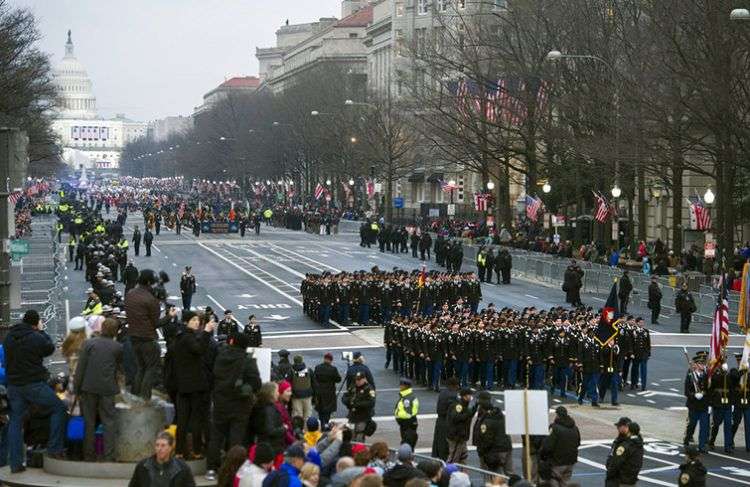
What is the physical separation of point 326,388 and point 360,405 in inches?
88.1

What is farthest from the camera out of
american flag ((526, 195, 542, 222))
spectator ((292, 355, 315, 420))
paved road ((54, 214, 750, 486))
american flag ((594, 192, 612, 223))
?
american flag ((526, 195, 542, 222))

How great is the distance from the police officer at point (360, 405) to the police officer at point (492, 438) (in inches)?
111

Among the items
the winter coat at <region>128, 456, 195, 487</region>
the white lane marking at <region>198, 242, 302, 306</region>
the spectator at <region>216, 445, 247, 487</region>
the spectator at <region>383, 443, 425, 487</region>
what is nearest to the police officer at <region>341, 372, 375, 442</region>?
the spectator at <region>383, 443, 425, 487</region>

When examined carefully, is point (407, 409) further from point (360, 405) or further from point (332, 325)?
point (332, 325)

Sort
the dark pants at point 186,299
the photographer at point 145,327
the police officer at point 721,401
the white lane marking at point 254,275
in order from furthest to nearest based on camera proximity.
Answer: the white lane marking at point 254,275 < the dark pants at point 186,299 < the police officer at point 721,401 < the photographer at point 145,327

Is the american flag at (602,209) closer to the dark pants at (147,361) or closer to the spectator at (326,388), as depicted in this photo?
the spectator at (326,388)

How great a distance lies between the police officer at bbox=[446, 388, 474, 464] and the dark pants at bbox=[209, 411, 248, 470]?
4679mm

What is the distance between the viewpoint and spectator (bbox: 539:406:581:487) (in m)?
18.6

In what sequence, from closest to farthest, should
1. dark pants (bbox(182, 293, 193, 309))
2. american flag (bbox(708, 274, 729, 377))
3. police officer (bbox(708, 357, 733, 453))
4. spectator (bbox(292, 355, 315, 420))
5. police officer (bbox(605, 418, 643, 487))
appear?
police officer (bbox(605, 418, 643, 487)) → spectator (bbox(292, 355, 315, 420)) → police officer (bbox(708, 357, 733, 453)) → american flag (bbox(708, 274, 729, 377)) → dark pants (bbox(182, 293, 193, 309))

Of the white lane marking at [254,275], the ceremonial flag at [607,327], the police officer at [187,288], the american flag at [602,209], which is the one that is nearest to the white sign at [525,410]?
the ceremonial flag at [607,327]

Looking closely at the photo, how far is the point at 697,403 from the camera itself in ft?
80.7

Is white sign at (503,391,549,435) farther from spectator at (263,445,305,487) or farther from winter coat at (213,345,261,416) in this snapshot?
spectator at (263,445,305,487)

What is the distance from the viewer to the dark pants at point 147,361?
17.9 meters

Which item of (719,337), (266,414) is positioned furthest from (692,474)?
(719,337)
